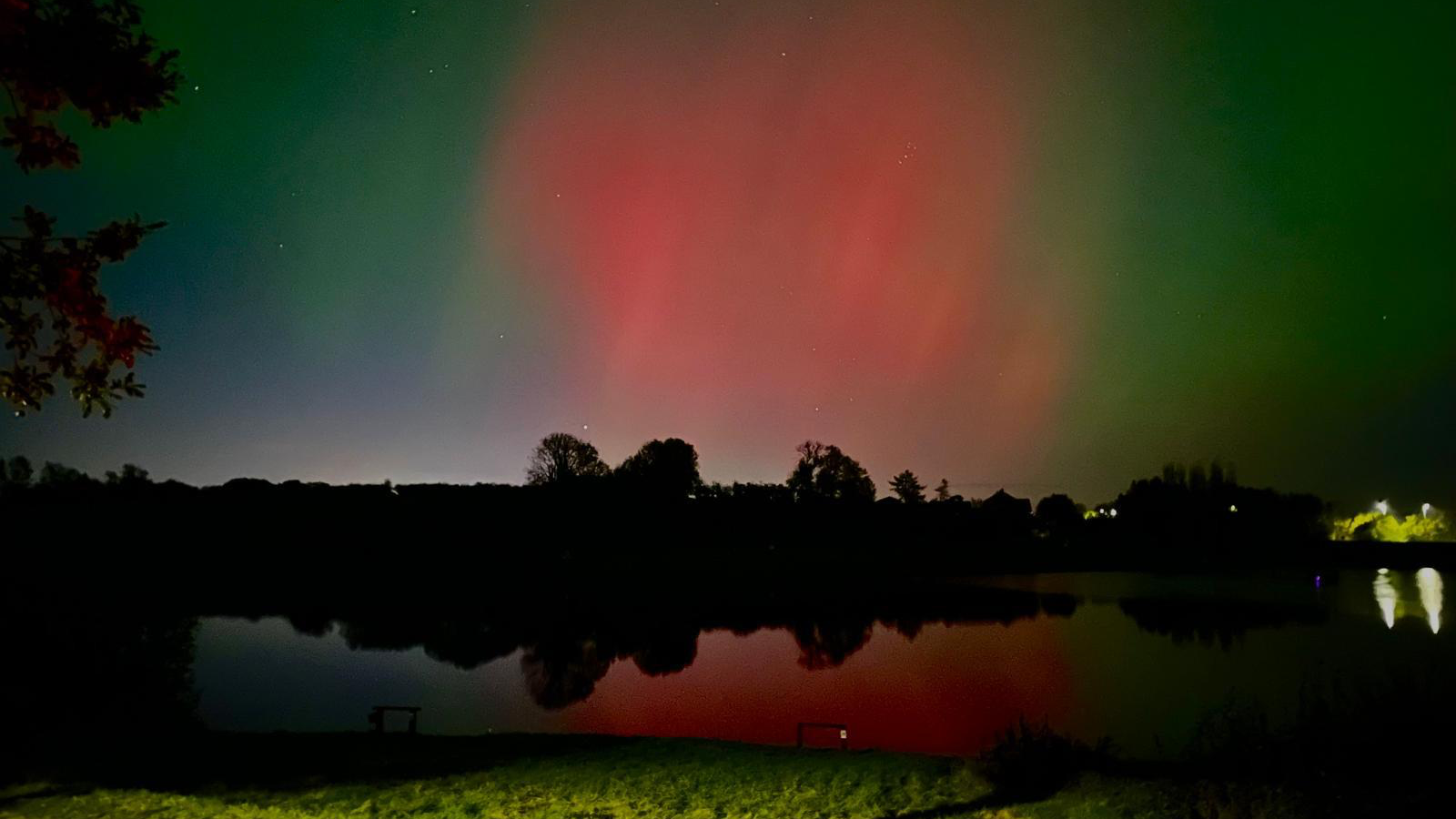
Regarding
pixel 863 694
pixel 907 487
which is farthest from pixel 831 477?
pixel 863 694

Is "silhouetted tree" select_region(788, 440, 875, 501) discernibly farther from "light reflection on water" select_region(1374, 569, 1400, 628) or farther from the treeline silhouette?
"light reflection on water" select_region(1374, 569, 1400, 628)

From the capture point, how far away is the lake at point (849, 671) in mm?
30156

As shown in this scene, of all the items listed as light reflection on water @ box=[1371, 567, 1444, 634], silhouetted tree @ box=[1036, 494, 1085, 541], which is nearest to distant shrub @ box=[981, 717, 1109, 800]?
light reflection on water @ box=[1371, 567, 1444, 634]

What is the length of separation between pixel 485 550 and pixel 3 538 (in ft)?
122

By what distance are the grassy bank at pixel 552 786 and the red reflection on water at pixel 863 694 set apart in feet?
40.4

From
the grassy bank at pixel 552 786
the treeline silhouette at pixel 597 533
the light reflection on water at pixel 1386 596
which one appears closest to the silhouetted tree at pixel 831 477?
the treeline silhouette at pixel 597 533

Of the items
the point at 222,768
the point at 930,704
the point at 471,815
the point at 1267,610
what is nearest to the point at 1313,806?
the point at 471,815

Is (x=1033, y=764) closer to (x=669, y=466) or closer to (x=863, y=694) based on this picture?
(x=863, y=694)

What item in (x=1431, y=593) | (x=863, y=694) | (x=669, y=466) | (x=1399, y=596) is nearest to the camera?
(x=863, y=694)

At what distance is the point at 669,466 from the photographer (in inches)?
5049

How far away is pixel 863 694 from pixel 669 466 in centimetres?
9437

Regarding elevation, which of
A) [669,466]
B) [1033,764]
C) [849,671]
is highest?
[669,466]

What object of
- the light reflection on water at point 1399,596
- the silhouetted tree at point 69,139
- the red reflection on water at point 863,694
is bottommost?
the red reflection on water at point 863,694

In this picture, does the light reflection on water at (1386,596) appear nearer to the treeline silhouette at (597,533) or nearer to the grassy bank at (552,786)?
the treeline silhouette at (597,533)
